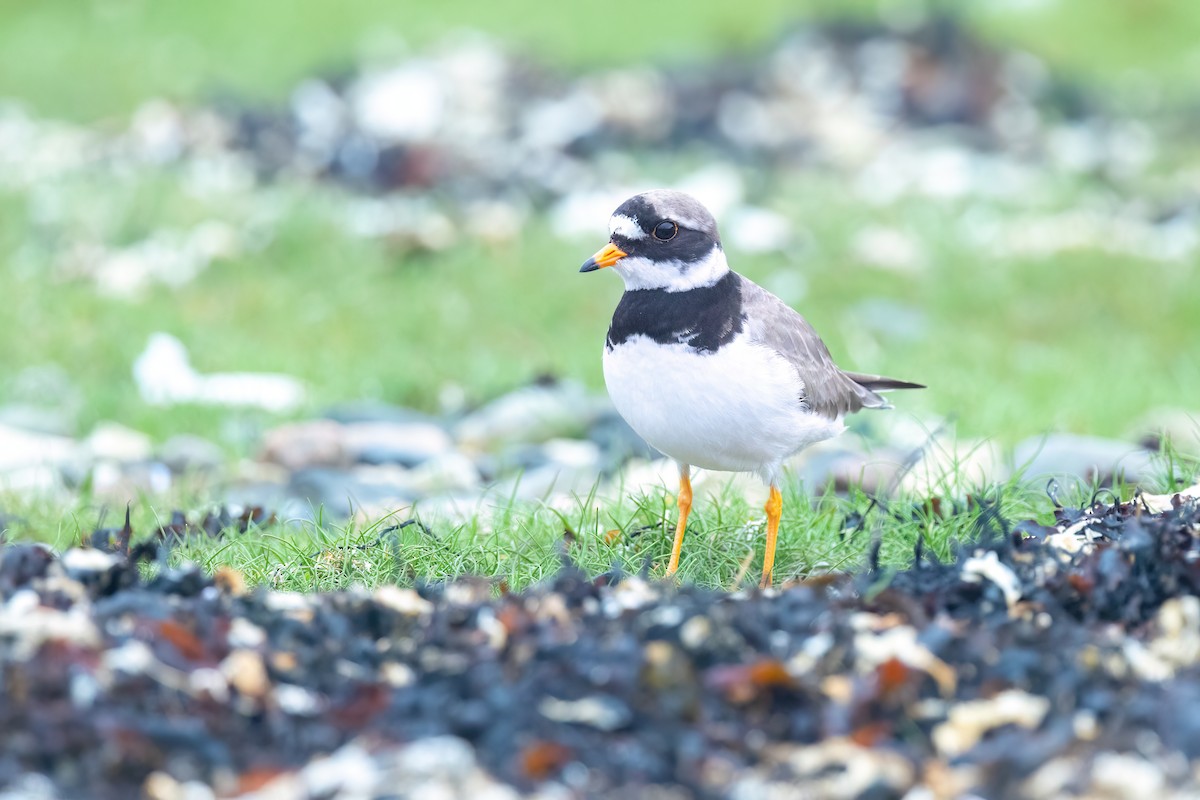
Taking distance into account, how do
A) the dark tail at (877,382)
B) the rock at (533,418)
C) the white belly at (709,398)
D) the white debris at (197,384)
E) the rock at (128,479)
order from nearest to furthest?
the white belly at (709,398) → the dark tail at (877,382) → the rock at (128,479) → the rock at (533,418) → the white debris at (197,384)

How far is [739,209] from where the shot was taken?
1255cm

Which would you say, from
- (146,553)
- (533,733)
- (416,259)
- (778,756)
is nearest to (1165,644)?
(778,756)

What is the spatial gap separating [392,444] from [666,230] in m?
3.40

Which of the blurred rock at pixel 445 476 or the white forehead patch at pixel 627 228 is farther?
the blurred rock at pixel 445 476

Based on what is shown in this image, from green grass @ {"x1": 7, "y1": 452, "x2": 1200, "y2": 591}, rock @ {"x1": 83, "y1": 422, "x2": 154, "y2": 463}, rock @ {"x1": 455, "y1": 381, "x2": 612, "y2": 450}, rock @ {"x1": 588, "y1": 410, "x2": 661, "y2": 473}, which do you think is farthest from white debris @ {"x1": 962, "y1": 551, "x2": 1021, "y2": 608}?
rock @ {"x1": 83, "y1": 422, "x2": 154, "y2": 463}

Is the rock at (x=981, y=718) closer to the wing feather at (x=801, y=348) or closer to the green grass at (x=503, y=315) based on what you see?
the wing feather at (x=801, y=348)

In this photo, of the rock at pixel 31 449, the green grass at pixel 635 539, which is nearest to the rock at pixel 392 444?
the rock at pixel 31 449

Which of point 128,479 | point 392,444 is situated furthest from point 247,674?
point 392,444

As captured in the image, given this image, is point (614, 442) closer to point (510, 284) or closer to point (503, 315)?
point (503, 315)

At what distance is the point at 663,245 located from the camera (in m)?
4.79

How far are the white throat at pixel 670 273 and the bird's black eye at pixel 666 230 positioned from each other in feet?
0.26

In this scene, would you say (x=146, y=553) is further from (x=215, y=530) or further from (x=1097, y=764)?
(x=1097, y=764)

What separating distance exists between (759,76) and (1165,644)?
13002 millimetres

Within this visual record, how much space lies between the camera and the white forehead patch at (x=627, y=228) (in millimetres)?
4812
